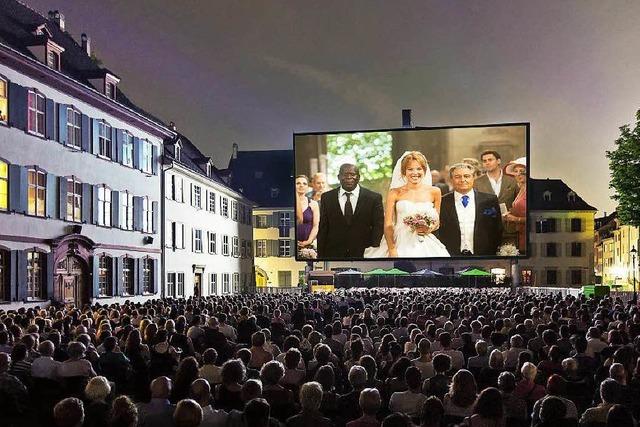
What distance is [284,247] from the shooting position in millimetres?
79125

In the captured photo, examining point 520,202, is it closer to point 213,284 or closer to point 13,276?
point 213,284

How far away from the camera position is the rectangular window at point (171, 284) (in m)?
48.3

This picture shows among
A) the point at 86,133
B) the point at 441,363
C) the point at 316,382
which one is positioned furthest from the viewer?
the point at 86,133

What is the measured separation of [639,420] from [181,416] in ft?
19.0

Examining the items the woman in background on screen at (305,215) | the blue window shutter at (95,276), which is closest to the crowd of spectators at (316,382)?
the blue window shutter at (95,276)

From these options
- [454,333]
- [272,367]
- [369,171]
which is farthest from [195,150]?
[272,367]

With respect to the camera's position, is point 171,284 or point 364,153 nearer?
point 171,284

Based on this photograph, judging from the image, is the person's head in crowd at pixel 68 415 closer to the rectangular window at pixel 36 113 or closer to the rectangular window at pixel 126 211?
the rectangular window at pixel 36 113

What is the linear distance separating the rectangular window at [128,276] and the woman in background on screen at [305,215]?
13433mm

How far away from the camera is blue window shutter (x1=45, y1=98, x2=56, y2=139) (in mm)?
32562

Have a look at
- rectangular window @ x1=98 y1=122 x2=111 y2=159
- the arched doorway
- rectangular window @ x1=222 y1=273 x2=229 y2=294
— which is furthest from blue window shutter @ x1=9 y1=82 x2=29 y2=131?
rectangular window @ x1=222 y1=273 x2=229 y2=294

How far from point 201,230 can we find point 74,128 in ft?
67.3

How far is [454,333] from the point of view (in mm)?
17391

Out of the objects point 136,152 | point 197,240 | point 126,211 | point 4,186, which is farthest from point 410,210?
point 4,186
